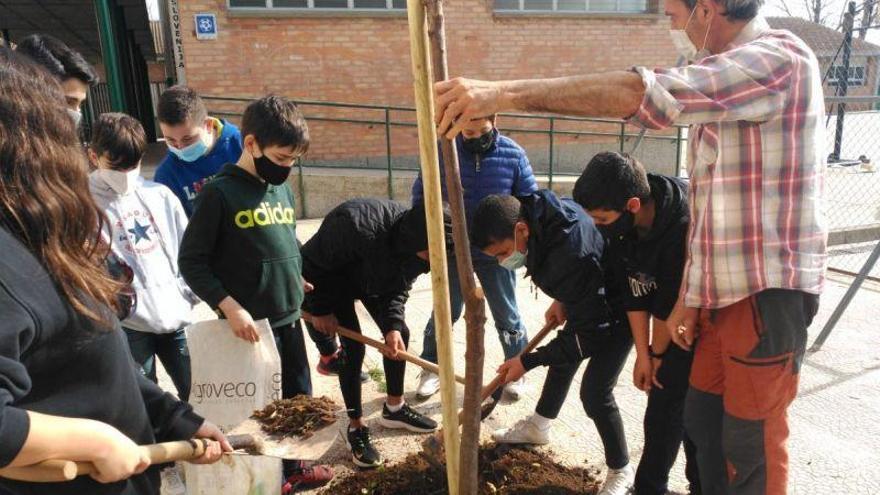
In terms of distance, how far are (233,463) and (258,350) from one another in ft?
1.45

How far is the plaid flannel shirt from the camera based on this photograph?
1486 mm

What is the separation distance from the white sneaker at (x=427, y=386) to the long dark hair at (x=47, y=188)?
2452 mm

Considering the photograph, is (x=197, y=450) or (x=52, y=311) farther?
(x=197, y=450)

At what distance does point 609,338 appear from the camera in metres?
2.37

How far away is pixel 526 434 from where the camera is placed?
2.81 meters

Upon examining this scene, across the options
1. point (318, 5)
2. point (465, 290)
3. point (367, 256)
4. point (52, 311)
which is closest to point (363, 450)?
point (367, 256)

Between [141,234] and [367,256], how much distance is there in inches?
34.8

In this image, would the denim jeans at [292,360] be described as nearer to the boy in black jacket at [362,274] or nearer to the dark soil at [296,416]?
the boy in black jacket at [362,274]

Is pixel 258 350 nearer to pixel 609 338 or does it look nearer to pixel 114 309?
pixel 114 309

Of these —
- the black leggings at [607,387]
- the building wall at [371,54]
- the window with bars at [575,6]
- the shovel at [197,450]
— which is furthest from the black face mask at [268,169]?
the window with bars at [575,6]

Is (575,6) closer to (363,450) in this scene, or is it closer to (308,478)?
(363,450)

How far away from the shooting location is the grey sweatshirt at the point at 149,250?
2.40m

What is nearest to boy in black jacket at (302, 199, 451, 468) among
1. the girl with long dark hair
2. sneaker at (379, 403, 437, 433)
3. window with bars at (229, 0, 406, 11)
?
sneaker at (379, 403, 437, 433)

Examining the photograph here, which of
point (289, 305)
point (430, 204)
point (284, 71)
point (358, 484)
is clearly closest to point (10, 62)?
point (430, 204)
